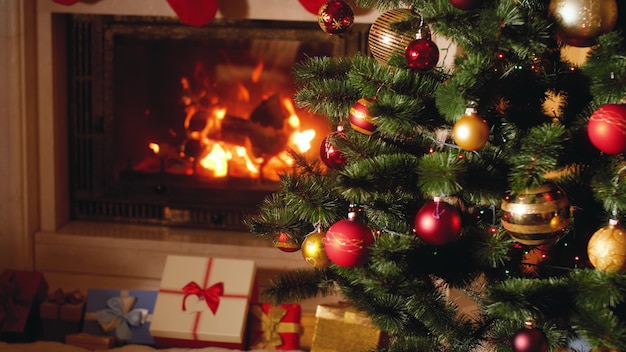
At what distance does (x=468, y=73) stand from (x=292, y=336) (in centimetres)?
148

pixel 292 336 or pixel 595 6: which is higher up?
pixel 595 6

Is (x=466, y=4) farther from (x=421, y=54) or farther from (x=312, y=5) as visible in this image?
(x=312, y=5)

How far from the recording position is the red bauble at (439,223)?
1.18 m

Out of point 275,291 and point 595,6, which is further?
point 275,291

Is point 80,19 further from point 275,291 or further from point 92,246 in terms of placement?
point 275,291

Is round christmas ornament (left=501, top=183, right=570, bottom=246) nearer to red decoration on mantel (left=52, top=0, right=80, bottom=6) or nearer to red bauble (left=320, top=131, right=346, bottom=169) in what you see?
red bauble (left=320, top=131, right=346, bottom=169)

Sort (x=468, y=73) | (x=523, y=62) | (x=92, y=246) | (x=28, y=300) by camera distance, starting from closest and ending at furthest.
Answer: (x=468, y=73) → (x=523, y=62) → (x=28, y=300) → (x=92, y=246)

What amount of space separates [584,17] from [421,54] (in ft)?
0.84

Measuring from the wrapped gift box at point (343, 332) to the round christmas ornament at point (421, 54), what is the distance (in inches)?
43.1

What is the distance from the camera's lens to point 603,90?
118cm

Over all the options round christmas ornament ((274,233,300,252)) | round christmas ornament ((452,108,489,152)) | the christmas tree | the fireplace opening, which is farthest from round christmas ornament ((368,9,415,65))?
the fireplace opening

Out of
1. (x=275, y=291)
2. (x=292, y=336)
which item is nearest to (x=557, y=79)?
(x=275, y=291)

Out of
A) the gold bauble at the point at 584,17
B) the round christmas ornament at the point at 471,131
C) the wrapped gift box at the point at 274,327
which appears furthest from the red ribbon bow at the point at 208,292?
the gold bauble at the point at 584,17

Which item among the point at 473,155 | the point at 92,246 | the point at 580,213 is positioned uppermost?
the point at 473,155
